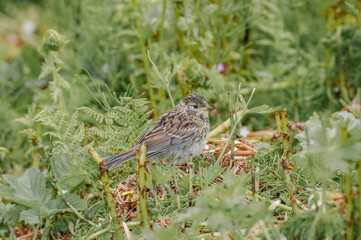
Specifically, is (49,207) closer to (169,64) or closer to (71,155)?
(71,155)

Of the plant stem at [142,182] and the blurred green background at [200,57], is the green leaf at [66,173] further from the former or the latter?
the blurred green background at [200,57]

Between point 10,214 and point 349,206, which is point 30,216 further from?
point 349,206

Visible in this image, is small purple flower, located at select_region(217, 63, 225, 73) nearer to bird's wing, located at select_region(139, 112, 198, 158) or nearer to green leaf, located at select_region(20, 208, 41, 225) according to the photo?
bird's wing, located at select_region(139, 112, 198, 158)

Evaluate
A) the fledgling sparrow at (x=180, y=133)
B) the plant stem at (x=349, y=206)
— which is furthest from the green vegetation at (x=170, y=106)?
the fledgling sparrow at (x=180, y=133)

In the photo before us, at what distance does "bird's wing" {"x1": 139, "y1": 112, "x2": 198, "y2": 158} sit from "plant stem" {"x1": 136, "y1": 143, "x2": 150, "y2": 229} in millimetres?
1081

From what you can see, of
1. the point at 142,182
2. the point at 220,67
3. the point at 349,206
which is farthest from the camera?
the point at 220,67

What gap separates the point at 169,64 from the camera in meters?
4.31

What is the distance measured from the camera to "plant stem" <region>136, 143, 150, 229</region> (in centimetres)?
237

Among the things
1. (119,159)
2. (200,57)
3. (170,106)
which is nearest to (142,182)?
(119,159)

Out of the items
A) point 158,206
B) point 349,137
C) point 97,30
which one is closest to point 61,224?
point 158,206

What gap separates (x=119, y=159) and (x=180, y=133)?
2.61ft

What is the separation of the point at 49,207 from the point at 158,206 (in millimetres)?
746

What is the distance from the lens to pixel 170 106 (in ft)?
14.7

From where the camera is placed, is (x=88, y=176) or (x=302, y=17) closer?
(x=88, y=176)
